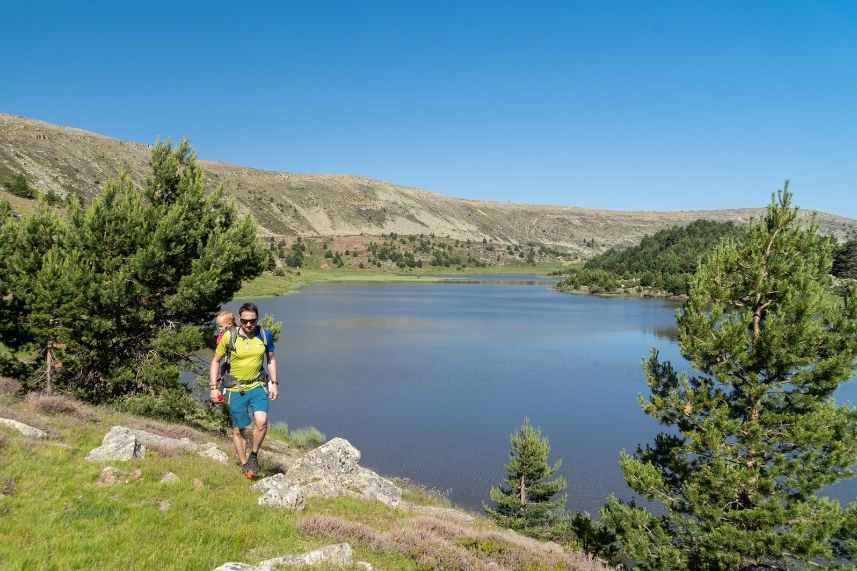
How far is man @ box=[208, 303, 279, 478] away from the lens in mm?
9883

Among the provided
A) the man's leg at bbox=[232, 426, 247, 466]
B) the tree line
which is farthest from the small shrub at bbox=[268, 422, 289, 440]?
the tree line

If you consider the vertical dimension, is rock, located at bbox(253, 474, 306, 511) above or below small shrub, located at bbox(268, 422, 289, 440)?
above

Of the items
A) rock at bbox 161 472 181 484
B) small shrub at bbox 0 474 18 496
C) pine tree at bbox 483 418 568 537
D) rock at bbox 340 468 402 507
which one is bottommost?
pine tree at bbox 483 418 568 537

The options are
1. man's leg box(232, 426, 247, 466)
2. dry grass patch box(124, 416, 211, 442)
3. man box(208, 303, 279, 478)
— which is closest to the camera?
man box(208, 303, 279, 478)

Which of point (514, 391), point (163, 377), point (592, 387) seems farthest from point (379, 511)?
point (592, 387)

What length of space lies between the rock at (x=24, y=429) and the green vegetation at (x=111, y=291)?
7.37 m

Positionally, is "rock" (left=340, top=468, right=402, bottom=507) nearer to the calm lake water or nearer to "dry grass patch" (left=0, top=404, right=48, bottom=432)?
"dry grass patch" (left=0, top=404, right=48, bottom=432)

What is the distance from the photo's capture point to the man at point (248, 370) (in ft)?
32.4

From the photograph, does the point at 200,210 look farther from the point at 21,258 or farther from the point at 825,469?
the point at 825,469

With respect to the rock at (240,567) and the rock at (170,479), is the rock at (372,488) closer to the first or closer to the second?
the rock at (170,479)

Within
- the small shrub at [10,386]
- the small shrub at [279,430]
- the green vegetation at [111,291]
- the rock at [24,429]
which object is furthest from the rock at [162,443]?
the small shrub at [279,430]

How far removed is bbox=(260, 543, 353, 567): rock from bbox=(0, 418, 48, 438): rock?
6.83m

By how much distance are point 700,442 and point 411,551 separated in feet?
28.1

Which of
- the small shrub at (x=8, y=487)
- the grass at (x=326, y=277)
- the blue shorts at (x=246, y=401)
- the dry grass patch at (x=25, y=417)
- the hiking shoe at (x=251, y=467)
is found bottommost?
Answer: the grass at (x=326, y=277)
